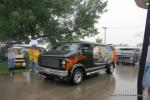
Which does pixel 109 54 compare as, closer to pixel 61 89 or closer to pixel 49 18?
pixel 61 89

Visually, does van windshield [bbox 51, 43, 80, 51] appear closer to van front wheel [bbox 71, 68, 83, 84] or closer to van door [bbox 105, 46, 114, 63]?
van front wheel [bbox 71, 68, 83, 84]

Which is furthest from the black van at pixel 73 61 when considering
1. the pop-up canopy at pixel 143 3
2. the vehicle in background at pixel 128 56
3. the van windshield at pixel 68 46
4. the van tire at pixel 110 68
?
the vehicle in background at pixel 128 56

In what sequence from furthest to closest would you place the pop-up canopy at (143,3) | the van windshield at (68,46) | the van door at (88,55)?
the van door at (88,55) < the van windshield at (68,46) < the pop-up canopy at (143,3)

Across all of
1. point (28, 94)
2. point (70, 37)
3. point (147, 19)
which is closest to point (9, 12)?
point (70, 37)

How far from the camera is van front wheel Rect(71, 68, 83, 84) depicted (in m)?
11.0

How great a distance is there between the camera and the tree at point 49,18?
18422 millimetres

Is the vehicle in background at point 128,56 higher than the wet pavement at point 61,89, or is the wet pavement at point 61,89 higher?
the vehicle in background at point 128,56

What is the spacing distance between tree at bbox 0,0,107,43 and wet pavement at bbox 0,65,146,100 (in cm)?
Answer: 682

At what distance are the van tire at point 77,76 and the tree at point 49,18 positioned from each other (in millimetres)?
8128

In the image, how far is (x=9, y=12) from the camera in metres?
19.1

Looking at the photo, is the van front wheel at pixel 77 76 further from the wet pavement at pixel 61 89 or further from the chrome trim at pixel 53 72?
the chrome trim at pixel 53 72

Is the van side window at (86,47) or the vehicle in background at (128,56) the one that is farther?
the vehicle in background at (128,56)

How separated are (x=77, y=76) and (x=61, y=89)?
130 centimetres

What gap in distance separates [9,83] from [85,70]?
12.2 feet
